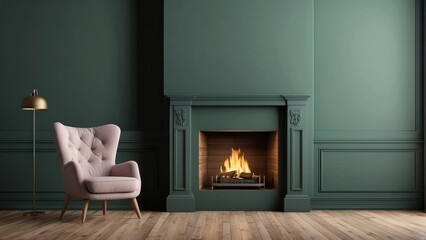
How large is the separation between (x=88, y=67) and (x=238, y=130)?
1.79 meters

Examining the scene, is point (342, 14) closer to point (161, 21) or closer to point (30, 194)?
point (161, 21)

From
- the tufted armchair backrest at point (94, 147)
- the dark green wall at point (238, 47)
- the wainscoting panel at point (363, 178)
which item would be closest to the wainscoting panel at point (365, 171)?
the wainscoting panel at point (363, 178)

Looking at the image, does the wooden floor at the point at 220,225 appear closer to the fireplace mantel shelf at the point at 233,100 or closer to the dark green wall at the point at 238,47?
the fireplace mantel shelf at the point at 233,100

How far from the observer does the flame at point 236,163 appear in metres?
7.14

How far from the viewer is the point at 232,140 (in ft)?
23.5

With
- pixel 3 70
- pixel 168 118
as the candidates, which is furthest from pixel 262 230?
pixel 3 70

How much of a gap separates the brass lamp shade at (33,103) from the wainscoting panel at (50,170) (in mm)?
558

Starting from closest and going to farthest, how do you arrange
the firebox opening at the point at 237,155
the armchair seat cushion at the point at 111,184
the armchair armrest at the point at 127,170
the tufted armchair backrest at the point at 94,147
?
1. the armchair seat cushion at the point at 111,184
2. the armchair armrest at the point at 127,170
3. the tufted armchair backrest at the point at 94,147
4. the firebox opening at the point at 237,155

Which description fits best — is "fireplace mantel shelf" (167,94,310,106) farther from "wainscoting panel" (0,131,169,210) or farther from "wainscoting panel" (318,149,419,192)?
"wainscoting panel" (318,149,419,192)

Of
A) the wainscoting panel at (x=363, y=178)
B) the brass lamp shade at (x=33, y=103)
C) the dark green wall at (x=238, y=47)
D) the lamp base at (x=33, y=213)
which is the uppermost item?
the dark green wall at (x=238, y=47)

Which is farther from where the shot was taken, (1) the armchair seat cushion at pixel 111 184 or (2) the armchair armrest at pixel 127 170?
(2) the armchair armrest at pixel 127 170

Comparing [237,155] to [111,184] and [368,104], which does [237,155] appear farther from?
[111,184]

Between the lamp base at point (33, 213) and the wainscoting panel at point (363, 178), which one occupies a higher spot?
the wainscoting panel at point (363, 178)

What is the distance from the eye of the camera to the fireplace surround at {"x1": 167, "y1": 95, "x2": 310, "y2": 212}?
668 centimetres
